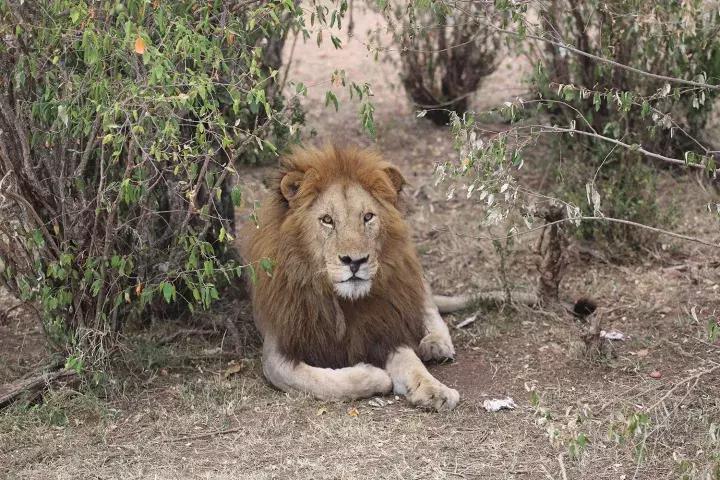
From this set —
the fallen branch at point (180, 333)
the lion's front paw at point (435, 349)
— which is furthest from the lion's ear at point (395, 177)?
the fallen branch at point (180, 333)

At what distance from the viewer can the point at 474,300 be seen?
5.90 metres

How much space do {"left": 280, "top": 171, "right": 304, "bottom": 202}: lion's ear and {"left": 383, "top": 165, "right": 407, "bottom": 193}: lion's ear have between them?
A: 0.40 meters

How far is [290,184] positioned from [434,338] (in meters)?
1.06

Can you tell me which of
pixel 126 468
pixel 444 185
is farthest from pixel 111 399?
pixel 444 185

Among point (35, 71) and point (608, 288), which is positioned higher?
point (35, 71)

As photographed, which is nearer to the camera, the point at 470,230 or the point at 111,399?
the point at 111,399

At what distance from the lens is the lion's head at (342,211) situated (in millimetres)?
4723

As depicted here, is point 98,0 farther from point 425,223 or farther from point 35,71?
point 425,223

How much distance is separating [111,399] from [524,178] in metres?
3.48

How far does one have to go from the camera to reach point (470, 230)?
6.93 meters

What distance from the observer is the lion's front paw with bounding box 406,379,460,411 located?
469 cm

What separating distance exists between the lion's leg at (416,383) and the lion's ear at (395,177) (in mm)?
728

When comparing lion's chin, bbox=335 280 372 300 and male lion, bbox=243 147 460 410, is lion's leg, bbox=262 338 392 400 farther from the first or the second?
lion's chin, bbox=335 280 372 300

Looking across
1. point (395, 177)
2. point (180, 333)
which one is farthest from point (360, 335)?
point (180, 333)
